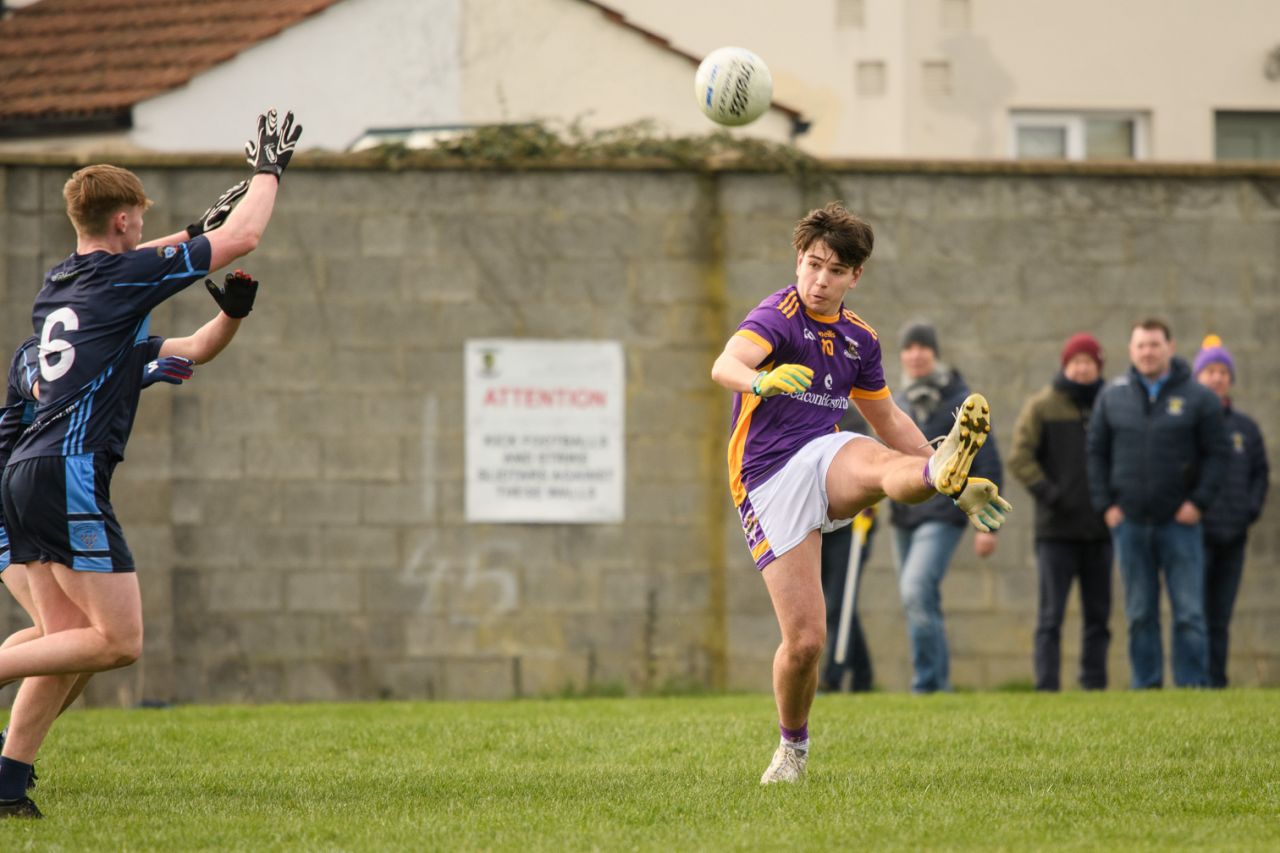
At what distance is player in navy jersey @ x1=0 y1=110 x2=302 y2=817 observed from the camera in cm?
604

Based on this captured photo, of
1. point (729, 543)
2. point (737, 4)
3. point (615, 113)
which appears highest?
point (737, 4)

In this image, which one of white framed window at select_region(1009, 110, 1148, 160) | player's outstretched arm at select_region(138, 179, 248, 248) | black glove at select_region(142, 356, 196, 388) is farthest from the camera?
white framed window at select_region(1009, 110, 1148, 160)

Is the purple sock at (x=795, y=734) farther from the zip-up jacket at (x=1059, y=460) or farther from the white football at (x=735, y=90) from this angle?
the zip-up jacket at (x=1059, y=460)

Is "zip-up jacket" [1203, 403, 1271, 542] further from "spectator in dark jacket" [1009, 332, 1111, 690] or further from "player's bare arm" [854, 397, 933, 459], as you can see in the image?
"player's bare arm" [854, 397, 933, 459]

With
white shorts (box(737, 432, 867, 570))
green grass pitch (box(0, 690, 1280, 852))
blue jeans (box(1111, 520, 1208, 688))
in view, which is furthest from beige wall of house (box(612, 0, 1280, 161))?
white shorts (box(737, 432, 867, 570))

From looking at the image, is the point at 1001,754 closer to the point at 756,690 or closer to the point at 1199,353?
the point at 756,690

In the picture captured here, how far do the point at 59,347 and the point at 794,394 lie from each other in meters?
2.65

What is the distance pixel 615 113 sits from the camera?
56.3ft

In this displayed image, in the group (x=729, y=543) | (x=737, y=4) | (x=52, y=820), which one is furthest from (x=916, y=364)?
(x=737, y=4)

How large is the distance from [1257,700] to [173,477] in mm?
7518

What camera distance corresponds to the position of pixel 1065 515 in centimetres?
1165

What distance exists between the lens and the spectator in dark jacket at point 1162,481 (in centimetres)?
1118

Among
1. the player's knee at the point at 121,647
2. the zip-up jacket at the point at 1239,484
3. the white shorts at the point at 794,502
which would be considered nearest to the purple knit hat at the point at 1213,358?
the zip-up jacket at the point at 1239,484

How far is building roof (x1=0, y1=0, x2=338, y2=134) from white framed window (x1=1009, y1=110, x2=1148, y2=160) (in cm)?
780
